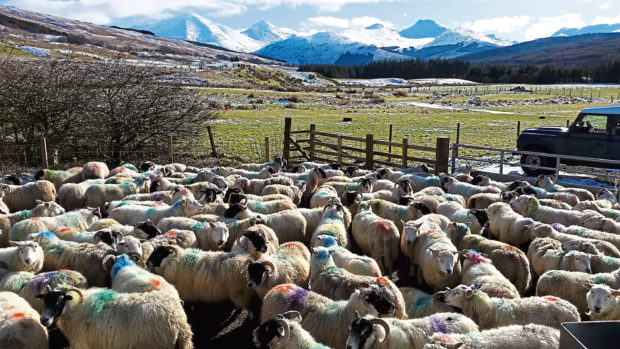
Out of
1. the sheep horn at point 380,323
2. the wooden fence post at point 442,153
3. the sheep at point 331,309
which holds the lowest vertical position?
the sheep at point 331,309

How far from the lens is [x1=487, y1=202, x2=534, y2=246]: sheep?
958cm

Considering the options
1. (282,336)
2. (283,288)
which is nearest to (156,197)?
(283,288)

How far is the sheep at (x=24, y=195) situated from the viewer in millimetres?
12312

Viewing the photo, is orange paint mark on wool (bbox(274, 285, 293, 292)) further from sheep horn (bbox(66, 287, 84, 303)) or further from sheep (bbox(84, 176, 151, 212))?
sheep (bbox(84, 176, 151, 212))

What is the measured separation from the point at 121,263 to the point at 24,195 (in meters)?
7.18

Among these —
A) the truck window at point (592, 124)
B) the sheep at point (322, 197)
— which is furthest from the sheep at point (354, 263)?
the truck window at point (592, 124)

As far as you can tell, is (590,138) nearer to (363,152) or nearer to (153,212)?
(363,152)

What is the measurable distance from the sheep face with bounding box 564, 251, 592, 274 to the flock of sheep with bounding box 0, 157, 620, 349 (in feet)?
0.08

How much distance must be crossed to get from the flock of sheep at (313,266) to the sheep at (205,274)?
0.06 ft

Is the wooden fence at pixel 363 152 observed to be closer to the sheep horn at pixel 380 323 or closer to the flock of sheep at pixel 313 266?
the flock of sheep at pixel 313 266

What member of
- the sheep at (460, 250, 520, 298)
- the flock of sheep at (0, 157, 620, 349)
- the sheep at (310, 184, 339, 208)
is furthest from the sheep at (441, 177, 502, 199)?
the sheep at (460, 250, 520, 298)

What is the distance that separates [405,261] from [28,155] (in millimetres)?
16383

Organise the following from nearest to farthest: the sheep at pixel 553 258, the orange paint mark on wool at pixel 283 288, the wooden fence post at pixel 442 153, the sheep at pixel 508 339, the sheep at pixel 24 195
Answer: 1. the sheep at pixel 508 339
2. the orange paint mark on wool at pixel 283 288
3. the sheep at pixel 553 258
4. the sheep at pixel 24 195
5. the wooden fence post at pixel 442 153

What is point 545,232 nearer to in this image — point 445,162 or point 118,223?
point 445,162
